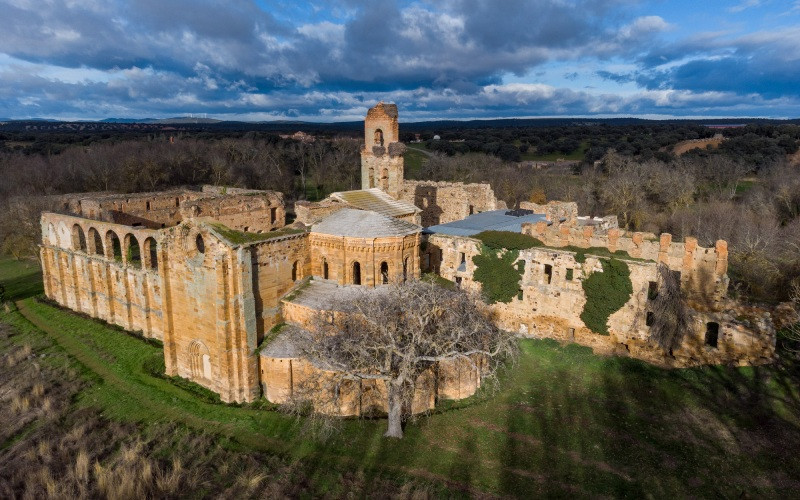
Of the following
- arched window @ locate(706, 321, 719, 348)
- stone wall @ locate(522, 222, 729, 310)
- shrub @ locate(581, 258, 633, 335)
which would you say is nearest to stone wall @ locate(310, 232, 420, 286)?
shrub @ locate(581, 258, 633, 335)

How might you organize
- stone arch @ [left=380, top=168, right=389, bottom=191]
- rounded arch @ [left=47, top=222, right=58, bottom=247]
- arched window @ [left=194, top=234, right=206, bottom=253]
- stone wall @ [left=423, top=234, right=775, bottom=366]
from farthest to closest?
rounded arch @ [left=47, top=222, right=58, bottom=247] → stone arch @ [left=380, top=168, right=389, bottom=191] → stone wall @ [left=423, top=234, right=775, bottom=366] → arched window @ [left=194, top=234, right=206, bottom=253]

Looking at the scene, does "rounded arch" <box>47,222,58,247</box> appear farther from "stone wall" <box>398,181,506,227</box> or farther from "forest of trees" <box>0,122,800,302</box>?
"stone wall" <box>398,181,506,227</box>

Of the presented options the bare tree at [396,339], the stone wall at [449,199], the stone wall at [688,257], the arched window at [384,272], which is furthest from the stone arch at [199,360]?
the stone wall at [449,199]

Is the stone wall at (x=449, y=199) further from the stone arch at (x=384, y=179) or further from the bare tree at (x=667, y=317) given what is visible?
the bare tree at (x=667, y=317)

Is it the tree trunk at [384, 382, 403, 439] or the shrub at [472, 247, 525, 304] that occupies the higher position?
the shrub at [472, 247, 525, 304]

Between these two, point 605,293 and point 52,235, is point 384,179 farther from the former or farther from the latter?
point 52,235

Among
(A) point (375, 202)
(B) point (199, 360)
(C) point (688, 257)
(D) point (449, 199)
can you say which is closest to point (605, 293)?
(C) point (688, 257)

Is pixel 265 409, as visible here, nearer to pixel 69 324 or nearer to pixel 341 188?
pixel 69 324
